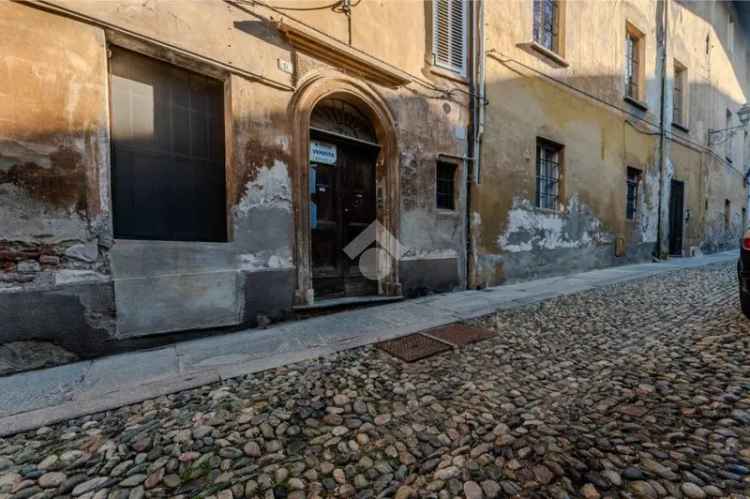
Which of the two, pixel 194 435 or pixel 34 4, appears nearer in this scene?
pixel 194 435

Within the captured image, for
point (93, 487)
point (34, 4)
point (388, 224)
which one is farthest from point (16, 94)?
point (388, 224)

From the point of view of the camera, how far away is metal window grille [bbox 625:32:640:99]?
910 cm

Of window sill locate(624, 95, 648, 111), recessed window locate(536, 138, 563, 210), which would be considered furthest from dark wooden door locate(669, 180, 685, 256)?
recessed window locate(536, 138, 563, 210)

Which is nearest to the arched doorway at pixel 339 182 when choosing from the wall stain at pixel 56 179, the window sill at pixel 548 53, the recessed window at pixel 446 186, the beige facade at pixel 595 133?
the recessed window at pixel 446 186

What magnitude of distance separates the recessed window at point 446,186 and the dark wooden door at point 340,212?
1.21 m

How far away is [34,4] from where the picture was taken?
2.68 metres

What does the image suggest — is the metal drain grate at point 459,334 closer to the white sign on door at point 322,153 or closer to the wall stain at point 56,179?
the white sign on door at point 322,153

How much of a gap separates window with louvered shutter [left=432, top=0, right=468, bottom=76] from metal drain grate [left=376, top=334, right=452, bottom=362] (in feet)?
14.4

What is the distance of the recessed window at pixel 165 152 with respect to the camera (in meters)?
3.25

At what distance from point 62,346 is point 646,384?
4452mm

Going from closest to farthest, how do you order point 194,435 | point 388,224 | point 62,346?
1. point 194,435
2. point 62,346
3. point 388,224

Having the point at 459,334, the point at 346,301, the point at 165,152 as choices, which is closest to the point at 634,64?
the point at 459,334

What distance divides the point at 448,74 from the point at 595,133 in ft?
15.1

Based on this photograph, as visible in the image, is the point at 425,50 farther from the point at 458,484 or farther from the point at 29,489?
the point at 29,489
